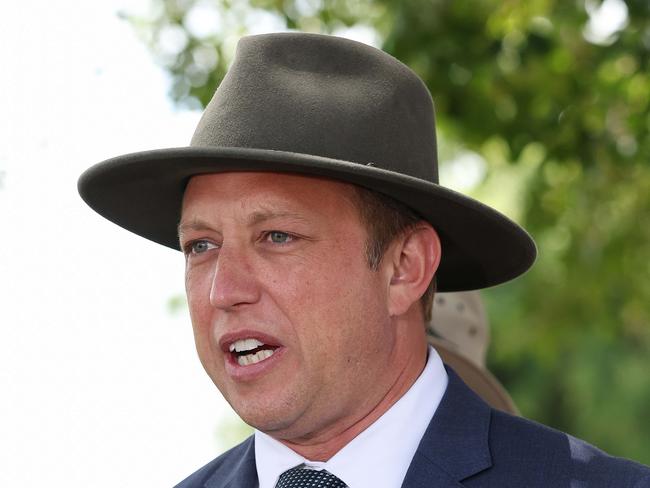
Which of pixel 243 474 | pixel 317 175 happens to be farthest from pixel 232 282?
pixel 243 474

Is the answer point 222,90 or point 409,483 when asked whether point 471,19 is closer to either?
point 222,90

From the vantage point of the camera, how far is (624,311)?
9641 mm

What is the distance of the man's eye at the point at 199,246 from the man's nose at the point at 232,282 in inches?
4.8

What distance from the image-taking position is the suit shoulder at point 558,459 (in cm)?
329

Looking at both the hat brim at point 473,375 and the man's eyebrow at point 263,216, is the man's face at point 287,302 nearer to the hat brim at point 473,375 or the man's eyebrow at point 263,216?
the man's eyebrow at point 263,216

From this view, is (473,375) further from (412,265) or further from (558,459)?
(558,459)

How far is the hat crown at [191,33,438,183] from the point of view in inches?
134

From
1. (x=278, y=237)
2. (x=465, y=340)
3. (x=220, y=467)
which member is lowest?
(x=220, y=467)

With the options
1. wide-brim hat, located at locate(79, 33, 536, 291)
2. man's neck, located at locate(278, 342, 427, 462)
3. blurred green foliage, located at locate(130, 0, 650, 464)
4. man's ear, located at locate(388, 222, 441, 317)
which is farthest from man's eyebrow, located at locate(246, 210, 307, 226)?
blurred green foliage, located at locate(130, 0, 650, 464)

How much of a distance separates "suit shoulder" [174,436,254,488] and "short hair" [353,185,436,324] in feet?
2.11

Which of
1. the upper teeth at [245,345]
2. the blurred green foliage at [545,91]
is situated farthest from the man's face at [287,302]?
the blurred green foliage at [545,91]

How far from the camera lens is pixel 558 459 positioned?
338cm

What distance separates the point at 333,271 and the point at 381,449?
467mm

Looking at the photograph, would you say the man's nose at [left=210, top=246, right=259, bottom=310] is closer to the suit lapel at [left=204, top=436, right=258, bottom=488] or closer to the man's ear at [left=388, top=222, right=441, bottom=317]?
the man's ear at [left=388, top=222, right=441, bottom=317]
